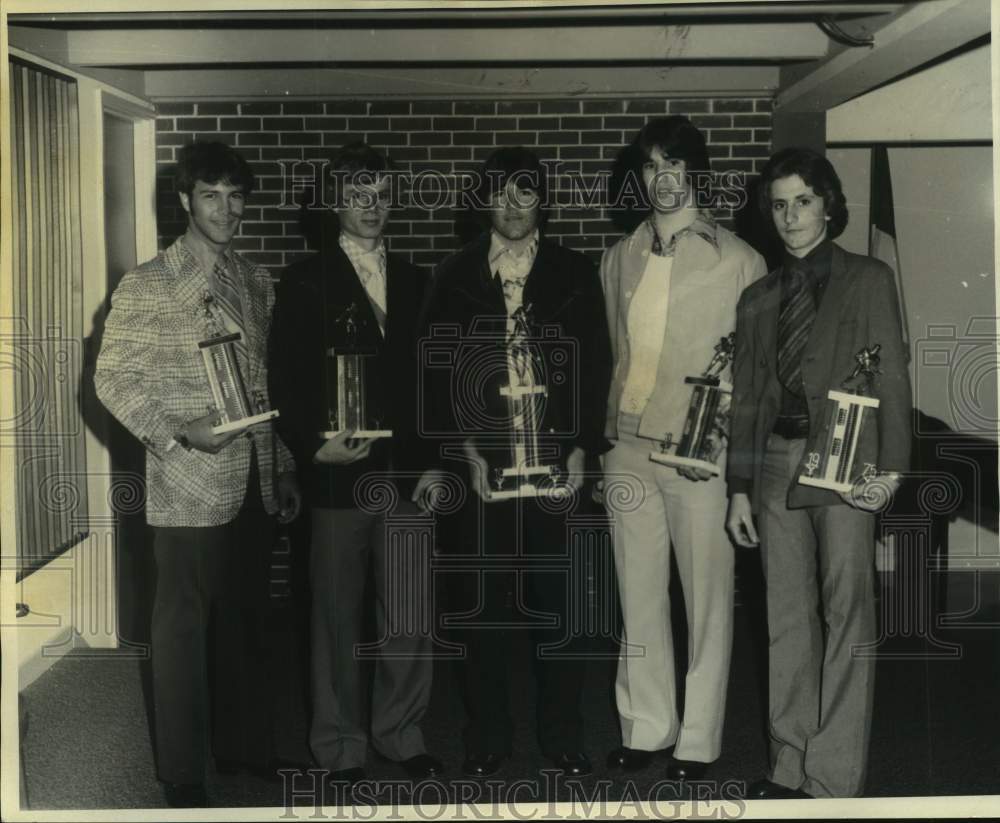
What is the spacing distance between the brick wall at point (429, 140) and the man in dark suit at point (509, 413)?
0.08 metres

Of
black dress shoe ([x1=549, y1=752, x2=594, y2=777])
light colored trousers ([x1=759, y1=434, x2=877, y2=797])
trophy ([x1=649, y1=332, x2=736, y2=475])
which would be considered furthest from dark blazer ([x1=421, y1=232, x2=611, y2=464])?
black dress shoe ([x1=549, y1=752, x2=594, y2=777])

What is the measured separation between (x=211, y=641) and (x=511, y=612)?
2.90 feet

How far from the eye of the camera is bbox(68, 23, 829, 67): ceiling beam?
149 inches

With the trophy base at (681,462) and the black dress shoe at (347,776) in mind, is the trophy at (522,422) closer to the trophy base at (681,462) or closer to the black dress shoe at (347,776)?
the trophy base at (681,462)

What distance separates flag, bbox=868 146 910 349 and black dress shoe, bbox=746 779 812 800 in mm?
1338

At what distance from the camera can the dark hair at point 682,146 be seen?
12.5 feet

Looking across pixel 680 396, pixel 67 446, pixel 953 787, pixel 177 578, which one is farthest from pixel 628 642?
pixel 67 446

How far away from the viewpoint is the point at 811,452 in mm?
3689

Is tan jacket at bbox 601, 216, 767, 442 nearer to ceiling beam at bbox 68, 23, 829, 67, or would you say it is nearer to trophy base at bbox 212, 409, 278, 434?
ceiling beam at bbox 68, 23, 829, 67

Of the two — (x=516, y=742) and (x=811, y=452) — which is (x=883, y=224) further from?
(x=516, y=742)

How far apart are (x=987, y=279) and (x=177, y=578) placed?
8.22 feet

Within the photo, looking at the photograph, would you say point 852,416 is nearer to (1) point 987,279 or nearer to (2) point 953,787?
(1) point 987,279

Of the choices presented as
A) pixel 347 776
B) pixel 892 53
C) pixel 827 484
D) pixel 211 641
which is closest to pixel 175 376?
pixel 211 641

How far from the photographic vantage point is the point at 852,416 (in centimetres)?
367
